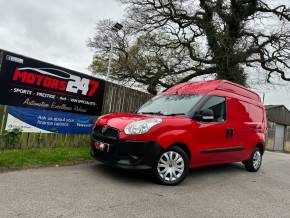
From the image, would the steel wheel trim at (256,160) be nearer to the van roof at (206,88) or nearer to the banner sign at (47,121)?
the van roof at (206,88)

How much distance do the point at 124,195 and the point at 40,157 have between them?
2.78 m

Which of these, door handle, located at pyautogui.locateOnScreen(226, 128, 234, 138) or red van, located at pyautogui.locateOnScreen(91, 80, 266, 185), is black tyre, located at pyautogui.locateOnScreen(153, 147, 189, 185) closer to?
red van, located at pyautogui.locateOnScreen(91, 80, 266, 185)

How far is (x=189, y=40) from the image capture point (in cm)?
1983

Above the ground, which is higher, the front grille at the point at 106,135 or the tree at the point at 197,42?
the tree at the point at 197,42

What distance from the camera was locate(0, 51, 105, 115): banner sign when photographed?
7.44 metres

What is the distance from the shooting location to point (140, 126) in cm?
591

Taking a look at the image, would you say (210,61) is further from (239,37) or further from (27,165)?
(27,165)

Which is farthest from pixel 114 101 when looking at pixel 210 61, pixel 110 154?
pixel 210 61

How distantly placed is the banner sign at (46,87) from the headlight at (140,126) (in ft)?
10.6

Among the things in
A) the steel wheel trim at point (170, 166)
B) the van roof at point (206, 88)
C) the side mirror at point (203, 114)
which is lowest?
the steel wheel trim at point (170, 166)

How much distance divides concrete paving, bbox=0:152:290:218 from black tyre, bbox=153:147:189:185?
Result: 171 millimetres

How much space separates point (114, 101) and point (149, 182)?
4.51 m

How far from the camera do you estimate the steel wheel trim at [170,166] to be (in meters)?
6.02

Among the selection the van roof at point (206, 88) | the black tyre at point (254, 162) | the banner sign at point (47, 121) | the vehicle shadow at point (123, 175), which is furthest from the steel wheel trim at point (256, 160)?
the banner sign at point (47, 121)
